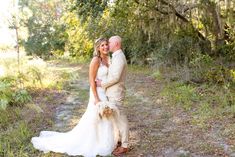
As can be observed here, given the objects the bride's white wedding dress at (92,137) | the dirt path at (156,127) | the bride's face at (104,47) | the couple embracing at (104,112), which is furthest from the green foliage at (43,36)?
the bride's face at (104,47)

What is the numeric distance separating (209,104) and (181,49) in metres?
5.74

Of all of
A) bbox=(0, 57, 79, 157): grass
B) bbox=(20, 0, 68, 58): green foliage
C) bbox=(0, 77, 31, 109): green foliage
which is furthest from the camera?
bbox=(20, 0, 68, 58): green foliage

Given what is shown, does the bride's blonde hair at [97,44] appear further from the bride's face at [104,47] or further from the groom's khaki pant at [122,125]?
the groom's khaki pant at [122,125]

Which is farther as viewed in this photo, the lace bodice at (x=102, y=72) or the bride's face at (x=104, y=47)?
the lace bodice at (x=102, y=72)

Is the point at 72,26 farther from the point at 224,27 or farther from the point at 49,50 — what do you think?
the point at 224,27

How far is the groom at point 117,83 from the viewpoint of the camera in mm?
5531

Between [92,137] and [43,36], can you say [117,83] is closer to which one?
[92,137]

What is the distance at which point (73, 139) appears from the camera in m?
6.00

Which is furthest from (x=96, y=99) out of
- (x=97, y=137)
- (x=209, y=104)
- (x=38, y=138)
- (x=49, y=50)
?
(x=49, y=50)

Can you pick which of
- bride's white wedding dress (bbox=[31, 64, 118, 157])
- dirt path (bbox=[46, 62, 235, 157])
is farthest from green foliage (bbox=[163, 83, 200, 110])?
bride's white wedding dress (bbox=[31, 64, 118, 157])

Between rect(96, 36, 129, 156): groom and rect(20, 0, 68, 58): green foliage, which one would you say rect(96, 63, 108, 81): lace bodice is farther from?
rect(20, 0, 68, 58): green foliage

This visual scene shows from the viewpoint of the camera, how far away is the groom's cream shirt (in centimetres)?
553

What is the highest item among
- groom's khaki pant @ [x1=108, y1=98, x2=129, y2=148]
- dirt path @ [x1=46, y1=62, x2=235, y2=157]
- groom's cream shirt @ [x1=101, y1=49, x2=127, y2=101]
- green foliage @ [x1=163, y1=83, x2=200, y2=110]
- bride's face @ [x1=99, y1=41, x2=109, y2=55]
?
bride's face @ [x1=99, y1=41, x2=109, y2=55]

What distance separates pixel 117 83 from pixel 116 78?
0.14 m
